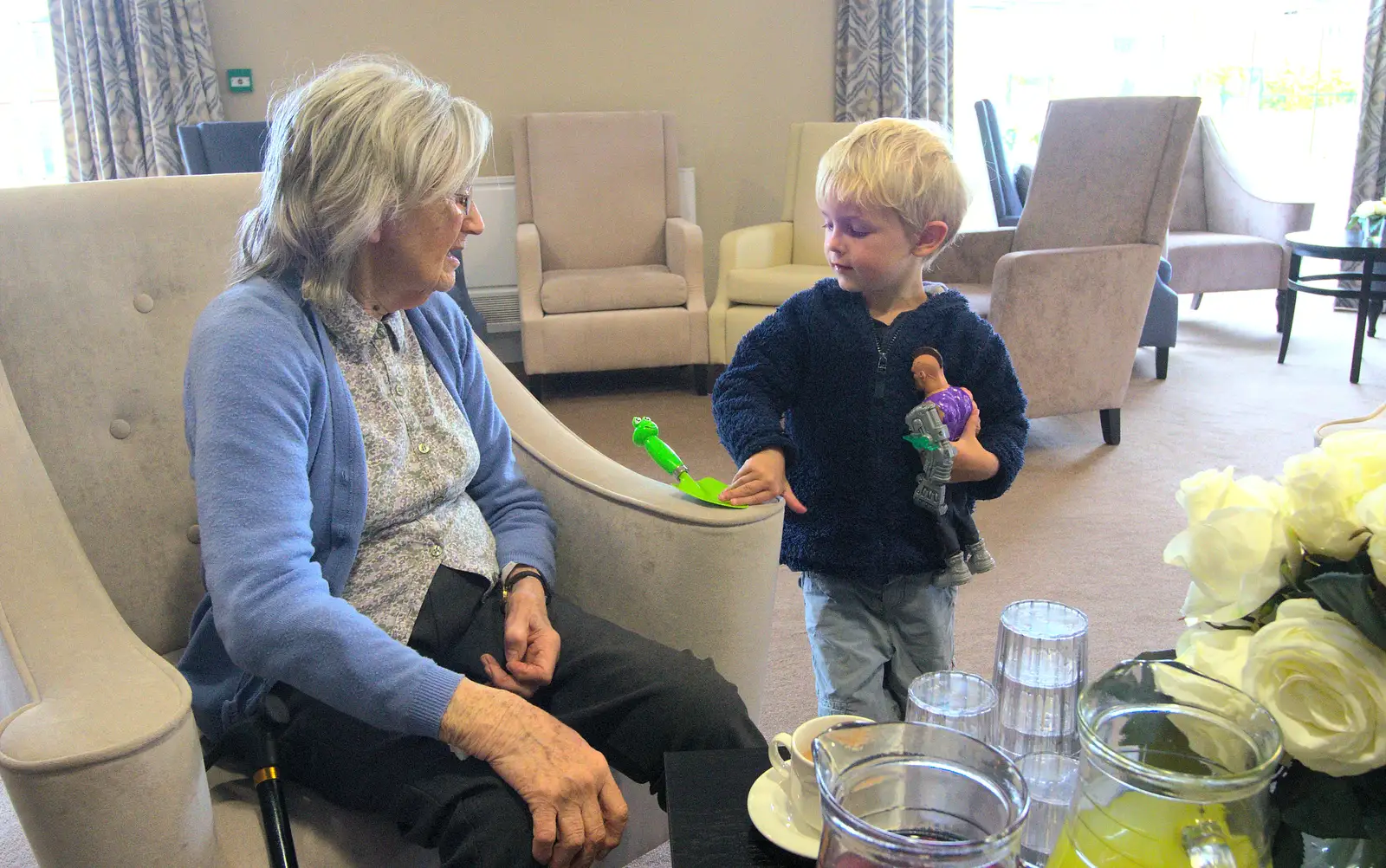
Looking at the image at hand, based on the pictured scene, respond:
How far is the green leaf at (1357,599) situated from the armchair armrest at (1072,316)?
2.49m

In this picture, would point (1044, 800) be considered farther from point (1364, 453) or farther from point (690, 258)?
point (690, 258)

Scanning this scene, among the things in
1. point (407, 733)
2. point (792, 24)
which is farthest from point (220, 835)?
point (792, 24)

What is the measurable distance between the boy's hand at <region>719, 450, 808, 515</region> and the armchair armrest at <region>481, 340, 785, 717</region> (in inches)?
1.0

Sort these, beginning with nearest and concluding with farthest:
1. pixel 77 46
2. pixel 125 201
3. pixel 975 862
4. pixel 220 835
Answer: pixel 975 862 → pixel 220 835 → pixel 125 201 → pixel 77 46

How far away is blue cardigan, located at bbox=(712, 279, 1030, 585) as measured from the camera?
4.22ft

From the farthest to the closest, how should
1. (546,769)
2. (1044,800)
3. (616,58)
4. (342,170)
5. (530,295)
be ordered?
1. (616,58)
2. (530,295)
3. (342,170)
4. (546,769)
5. (1044,800)

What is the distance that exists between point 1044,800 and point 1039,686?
0.11 m

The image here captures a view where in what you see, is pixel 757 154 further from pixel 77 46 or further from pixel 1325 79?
pixel 1325 79

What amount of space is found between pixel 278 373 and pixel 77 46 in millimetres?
3902

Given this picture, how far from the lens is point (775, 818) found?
2.47 feet

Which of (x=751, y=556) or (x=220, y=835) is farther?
(x=751, y=556)

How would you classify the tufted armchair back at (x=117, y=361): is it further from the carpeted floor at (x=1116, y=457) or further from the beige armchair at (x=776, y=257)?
the beige armchair at (x=776, y=257)

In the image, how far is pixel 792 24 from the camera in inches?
185

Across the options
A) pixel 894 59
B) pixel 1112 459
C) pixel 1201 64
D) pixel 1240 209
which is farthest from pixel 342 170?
pixel 1201 64
